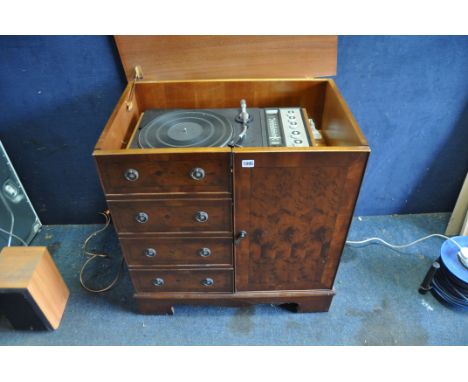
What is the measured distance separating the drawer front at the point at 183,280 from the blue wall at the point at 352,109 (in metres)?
0.59

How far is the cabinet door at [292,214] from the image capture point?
91 cm

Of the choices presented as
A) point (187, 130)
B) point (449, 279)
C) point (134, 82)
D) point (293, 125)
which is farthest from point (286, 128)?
point (449, 279)

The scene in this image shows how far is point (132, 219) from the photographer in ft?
3.38

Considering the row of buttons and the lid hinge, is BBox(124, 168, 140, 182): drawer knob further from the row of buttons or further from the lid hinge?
the row of buttons

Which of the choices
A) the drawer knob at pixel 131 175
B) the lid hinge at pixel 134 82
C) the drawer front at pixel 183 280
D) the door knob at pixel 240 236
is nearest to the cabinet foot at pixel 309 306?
the drawer front at pixel 183 280

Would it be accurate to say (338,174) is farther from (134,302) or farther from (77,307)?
(77,307)

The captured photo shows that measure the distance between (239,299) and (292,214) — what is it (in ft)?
1.45

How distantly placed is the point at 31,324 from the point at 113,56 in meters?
1.02

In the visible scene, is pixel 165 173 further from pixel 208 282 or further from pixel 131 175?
pixel 208 282

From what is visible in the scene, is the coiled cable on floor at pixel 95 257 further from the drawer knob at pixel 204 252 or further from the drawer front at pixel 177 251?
the drawer knob at pixel 204 252

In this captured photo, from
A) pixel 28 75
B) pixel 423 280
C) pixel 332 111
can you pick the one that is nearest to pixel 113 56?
pixel 28 75

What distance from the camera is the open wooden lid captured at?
1.18 meters

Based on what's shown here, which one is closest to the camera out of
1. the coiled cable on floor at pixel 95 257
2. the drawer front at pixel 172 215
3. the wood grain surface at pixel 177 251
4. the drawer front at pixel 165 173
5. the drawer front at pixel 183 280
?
the drawer front at pixel 165 173

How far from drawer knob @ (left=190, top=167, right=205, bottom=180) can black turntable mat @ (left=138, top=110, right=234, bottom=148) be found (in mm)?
104
